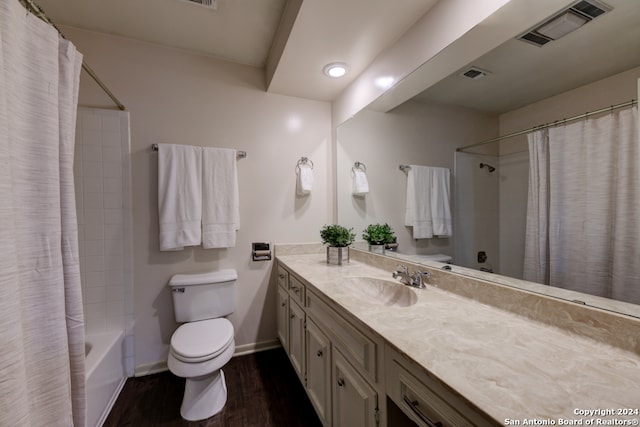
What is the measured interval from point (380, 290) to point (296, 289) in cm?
53

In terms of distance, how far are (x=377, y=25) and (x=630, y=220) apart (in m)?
1.38

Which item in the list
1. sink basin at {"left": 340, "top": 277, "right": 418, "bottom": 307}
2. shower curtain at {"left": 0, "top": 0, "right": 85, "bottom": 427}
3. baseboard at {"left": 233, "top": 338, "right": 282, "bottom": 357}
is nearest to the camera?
shower curtain at {"left": 0, "top": 0, "right": 85, "bottom": 427}

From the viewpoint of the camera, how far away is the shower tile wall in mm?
1722

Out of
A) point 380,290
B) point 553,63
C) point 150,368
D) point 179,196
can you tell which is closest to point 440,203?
point 380,290

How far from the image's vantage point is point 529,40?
945 mm

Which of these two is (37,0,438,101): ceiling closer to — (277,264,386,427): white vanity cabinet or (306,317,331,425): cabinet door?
(277,264,386,427): white vanity cabinet

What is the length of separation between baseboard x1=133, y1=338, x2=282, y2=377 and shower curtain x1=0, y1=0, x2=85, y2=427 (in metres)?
1.14

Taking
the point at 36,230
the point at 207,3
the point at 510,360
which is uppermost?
the point at 207,3

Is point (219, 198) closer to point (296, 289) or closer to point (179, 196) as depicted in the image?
point (179, 196)

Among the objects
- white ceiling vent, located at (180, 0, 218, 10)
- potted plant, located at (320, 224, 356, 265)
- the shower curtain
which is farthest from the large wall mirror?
the shower curtain

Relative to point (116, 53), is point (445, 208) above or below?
below

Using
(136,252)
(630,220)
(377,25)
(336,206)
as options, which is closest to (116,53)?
(136,252)

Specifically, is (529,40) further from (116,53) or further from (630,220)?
(116,53)

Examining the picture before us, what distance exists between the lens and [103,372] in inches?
57.6
